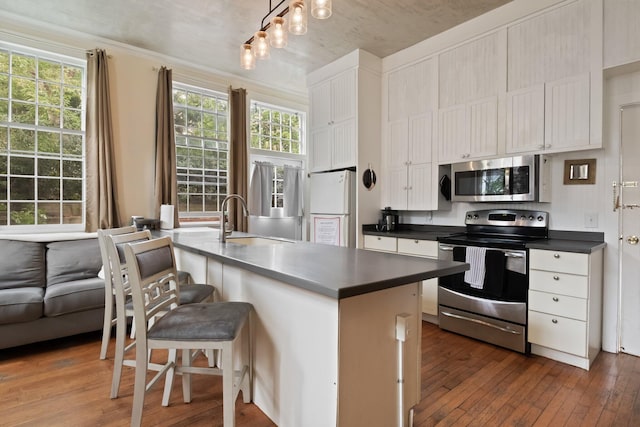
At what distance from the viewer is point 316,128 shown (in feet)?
15.5

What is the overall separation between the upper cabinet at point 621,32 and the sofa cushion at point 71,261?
4.82m

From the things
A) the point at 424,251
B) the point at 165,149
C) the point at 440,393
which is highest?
the point at 165,149

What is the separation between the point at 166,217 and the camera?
3973 millimetres

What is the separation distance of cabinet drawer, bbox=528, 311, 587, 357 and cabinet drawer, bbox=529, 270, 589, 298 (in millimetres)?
205

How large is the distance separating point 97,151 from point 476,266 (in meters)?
4.11

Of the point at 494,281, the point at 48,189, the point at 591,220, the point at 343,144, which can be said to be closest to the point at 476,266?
the point at 494,281

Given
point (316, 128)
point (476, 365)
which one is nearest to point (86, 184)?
point (316, 128)

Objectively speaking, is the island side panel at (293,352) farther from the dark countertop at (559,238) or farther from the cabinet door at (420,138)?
the cabinet door at (420,138)

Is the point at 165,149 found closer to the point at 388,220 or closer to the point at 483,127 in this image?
the point at 388,220

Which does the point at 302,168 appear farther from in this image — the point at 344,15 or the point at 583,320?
the point at 583,320

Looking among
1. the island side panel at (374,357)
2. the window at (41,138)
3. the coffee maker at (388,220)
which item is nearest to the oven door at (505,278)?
the coffee maker at (388,220)

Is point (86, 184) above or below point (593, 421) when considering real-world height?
above

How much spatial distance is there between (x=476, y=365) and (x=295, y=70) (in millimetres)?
4132

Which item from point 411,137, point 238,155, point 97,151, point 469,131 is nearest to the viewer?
point 469,131
